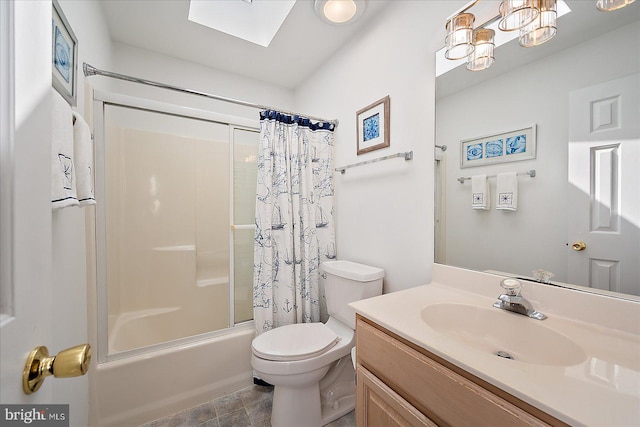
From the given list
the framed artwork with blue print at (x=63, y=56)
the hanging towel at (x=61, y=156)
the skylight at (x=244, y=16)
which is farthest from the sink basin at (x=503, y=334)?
the skylight at (x=244, y=16)

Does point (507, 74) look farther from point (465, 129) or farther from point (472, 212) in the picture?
point (472, 212)

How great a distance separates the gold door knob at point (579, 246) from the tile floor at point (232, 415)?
1.37m

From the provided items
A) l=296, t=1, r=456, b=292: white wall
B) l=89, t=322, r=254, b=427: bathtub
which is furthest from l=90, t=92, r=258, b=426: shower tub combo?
l=296, t=1, r=456, b=292: white wall

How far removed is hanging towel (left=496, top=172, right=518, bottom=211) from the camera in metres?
1.00

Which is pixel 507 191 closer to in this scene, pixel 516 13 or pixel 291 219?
pixel 516 13

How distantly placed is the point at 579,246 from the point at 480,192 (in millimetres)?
369

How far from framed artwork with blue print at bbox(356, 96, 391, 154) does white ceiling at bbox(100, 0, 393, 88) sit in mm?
570

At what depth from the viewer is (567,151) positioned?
0.87 meters

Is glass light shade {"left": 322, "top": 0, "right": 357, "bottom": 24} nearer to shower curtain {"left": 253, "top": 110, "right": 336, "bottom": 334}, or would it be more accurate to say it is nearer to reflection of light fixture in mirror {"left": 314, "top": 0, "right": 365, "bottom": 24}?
reflection of light fixture in mirror {"left": 314, "top": 0, "right": 365, "bottom": 24}

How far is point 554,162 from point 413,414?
97 cm

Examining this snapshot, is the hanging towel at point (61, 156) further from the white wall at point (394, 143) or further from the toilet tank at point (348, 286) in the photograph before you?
the white wall at point (394, 143)

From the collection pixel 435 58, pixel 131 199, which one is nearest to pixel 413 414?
pixel 435 58

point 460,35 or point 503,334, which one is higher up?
point 460,35

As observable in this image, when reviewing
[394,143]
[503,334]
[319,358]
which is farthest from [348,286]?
[394,143]
